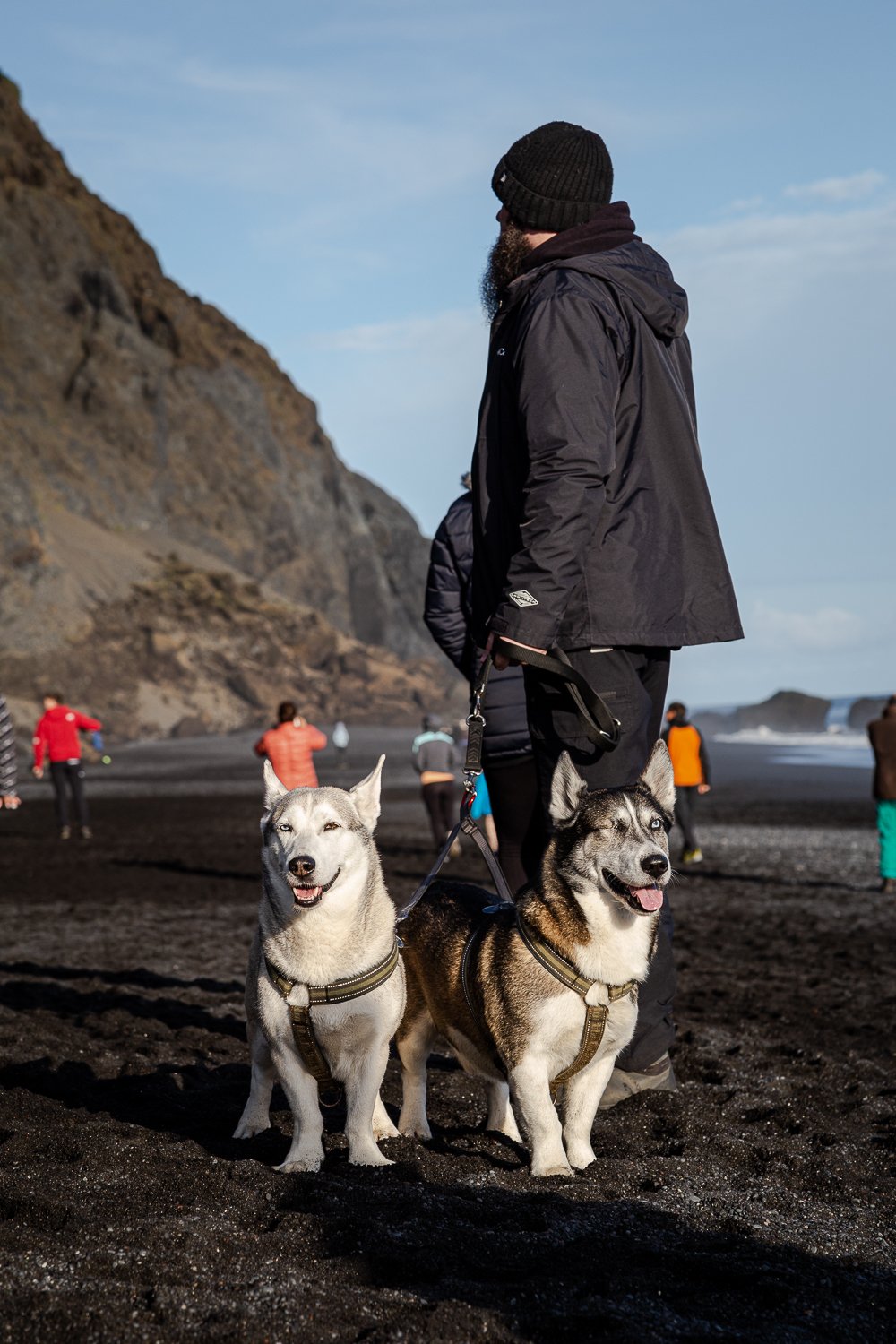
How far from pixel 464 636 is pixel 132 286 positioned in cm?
8223

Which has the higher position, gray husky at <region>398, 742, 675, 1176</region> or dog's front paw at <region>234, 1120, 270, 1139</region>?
gray husky at <region>398, 742, 675, 1176</region>

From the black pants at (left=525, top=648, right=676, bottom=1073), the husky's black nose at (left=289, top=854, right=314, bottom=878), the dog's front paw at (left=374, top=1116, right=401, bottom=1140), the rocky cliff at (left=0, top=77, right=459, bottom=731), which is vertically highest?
the rocky cliff at (left=0, top=77, right=459, bottom=731)

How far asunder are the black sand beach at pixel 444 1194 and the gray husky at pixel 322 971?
0.22m

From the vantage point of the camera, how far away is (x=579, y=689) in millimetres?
4090

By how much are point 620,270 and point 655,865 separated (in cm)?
203

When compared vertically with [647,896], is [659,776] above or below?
above

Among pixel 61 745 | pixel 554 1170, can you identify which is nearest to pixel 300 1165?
pixel 554 1170

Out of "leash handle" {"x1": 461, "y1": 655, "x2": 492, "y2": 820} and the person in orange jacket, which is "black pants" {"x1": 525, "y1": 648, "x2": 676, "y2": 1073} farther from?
the person in orange jacket

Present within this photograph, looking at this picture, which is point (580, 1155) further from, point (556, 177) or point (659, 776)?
point (556, 177)

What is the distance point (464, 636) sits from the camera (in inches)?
231

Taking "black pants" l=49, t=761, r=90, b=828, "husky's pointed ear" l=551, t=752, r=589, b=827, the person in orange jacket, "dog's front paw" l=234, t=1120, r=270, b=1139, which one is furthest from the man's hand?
"black pants" l=49, t=761, r=90, b=828

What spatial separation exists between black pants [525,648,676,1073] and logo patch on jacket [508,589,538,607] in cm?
29

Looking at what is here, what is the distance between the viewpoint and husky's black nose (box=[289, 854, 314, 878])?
4.04 m

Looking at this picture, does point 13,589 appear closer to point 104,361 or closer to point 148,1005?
point 104,361
